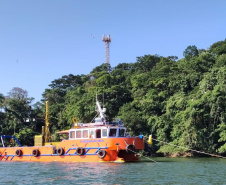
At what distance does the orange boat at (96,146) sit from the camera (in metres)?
24.2

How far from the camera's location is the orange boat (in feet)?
79.3

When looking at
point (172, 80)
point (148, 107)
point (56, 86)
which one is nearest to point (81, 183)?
point (148, 107)

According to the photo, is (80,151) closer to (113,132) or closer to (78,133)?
(78,133)

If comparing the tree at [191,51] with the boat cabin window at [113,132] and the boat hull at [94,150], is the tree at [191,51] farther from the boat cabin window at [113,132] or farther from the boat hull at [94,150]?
the boat cabin window at [113,132]

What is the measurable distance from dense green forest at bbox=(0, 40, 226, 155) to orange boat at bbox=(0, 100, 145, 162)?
777 centimetres

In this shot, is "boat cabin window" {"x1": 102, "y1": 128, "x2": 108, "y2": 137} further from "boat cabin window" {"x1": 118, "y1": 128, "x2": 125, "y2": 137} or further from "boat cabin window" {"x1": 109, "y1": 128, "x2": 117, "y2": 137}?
"boat cabin window" {"x1": 118, "y1": 128, "x2": 125, "y2": 137}

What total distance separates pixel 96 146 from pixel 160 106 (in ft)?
54.6

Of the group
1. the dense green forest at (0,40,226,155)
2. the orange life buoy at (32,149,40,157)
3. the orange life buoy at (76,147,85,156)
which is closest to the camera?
the orange life buoy at (76,147,85,156)

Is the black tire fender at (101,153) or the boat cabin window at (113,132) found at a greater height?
the boat cabin window at (113,132)

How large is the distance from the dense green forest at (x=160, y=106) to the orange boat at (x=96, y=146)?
7768 millimetres

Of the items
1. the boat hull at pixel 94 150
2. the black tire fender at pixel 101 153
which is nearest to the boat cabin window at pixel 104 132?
the boat hull at pixel 94 150

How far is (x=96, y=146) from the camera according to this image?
2486cm

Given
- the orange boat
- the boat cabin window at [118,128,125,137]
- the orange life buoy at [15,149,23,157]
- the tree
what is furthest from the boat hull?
the tree

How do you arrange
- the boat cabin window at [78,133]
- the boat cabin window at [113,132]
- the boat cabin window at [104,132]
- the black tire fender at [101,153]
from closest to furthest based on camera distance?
the black tire fender at [101,153]
the boat cabin window at [104,132]
the boat cabin window at [113,132]
the boat cabin window at [78,133]
